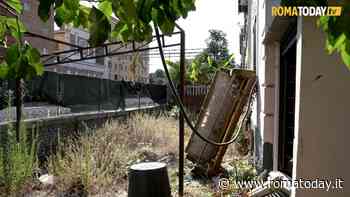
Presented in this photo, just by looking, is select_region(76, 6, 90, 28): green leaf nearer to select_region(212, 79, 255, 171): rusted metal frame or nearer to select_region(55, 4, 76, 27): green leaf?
select_region(55, 4, 76, 27): green leaf

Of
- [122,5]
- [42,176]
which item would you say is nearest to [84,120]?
[42,176]

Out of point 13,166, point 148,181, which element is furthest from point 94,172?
point 148,181

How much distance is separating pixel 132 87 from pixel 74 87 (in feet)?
17.0

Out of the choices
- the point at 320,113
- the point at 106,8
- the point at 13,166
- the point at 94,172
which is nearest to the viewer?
the point at 106,8

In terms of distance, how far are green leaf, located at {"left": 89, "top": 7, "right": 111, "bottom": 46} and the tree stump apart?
110 inches

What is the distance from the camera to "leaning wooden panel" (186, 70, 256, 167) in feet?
18.6

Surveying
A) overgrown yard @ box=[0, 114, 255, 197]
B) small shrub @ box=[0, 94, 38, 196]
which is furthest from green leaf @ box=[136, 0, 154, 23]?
small shrub @ box=[0, 94, 38, 196]

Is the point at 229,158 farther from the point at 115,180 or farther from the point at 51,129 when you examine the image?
the point at 51,129

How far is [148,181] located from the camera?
3.66m

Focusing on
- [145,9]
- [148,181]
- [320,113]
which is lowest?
[148,181]

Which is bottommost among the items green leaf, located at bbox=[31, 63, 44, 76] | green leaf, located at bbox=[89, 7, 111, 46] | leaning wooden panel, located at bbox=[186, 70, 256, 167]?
leaning wooden panel, located at bbox=[186, 70, 256, 167]

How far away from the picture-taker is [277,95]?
4254 millimetres

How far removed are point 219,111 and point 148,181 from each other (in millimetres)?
Answer: 2440

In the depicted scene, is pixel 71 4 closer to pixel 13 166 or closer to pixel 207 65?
pixel 13 166
